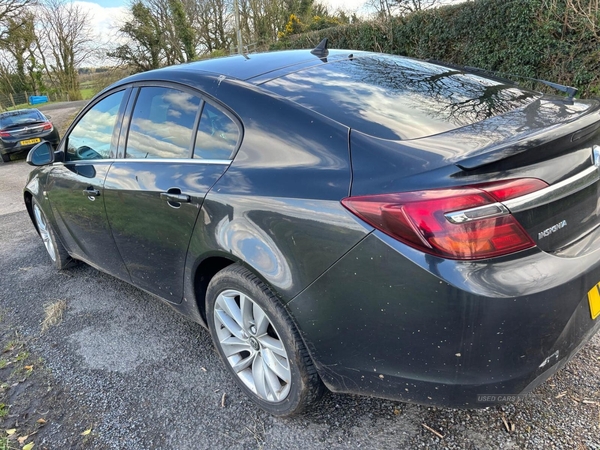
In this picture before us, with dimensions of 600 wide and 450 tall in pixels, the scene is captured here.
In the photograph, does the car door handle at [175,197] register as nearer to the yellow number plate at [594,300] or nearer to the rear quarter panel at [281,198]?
the rear quarter panel at [281,198]

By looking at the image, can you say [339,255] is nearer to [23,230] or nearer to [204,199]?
[204,199]

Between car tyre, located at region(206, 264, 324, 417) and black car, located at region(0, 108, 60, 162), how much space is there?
11381 millimetres

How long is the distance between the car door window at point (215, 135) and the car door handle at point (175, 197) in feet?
0.73

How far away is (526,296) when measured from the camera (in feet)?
4.58

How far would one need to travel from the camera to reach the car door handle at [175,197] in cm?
215

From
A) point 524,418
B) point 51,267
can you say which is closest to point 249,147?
point 524,418

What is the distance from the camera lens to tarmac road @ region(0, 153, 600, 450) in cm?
189

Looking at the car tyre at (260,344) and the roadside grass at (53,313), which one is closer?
the car tyre at (260,344)

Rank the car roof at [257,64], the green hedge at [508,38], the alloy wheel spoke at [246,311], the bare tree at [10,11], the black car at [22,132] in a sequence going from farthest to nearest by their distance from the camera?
the bare tree at [10,11], the black car at [22,132], the green hedge at [508,38], the car roof at [257,64], the alloy wheel spoke at [246,311]

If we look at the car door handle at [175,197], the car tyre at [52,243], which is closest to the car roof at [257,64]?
the car door handle at [175,197]

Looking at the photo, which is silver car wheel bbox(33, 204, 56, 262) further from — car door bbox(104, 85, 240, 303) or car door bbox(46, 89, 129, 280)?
car door bbox(104, 85, 240, 303)

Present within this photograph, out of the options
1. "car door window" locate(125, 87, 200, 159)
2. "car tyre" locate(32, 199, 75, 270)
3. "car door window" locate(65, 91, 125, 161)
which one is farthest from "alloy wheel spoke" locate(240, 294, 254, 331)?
"car tyre" locate(32, 199, 75, 270)

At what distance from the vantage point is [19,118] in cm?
1221

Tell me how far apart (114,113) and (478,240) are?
97.4 inches
